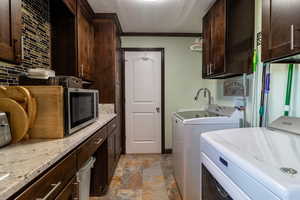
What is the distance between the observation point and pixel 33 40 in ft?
5.88

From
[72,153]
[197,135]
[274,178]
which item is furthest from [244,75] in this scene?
[72,153]

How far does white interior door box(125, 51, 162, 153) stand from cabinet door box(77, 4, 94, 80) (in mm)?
1085

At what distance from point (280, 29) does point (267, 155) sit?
0.70 metres

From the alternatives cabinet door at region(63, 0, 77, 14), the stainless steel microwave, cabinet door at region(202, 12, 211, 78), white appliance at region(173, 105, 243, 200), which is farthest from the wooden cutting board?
cabinet door at region(202, 12, 211, 78)

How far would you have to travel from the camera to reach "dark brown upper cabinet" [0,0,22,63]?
1.08 m

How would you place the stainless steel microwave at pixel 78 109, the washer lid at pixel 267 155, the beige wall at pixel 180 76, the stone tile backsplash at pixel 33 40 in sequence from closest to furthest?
the washer lid at pixel 267 155 → the stainless steel microwave at pixel 78 109 → the stone tile backsplash at pixel 33 40 → the beige wall at pixel 180 76

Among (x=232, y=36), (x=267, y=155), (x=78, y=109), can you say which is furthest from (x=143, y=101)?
(x=267, y=155)

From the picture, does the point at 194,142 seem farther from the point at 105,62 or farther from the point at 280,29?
the point at 105,62

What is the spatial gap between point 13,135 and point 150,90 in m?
2.75

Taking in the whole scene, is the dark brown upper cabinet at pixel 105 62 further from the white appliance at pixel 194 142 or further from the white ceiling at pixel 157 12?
the white appliance at pixel 194 142

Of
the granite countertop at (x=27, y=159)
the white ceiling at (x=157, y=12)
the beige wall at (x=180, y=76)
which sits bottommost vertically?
the granite countertop at (x=27, y=159)

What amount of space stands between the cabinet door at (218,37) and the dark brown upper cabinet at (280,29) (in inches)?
36.2

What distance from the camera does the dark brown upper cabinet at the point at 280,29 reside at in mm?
973

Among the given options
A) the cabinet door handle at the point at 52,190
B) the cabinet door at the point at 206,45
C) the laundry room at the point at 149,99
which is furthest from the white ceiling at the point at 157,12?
the cabinet door handle at the point at 52,190
